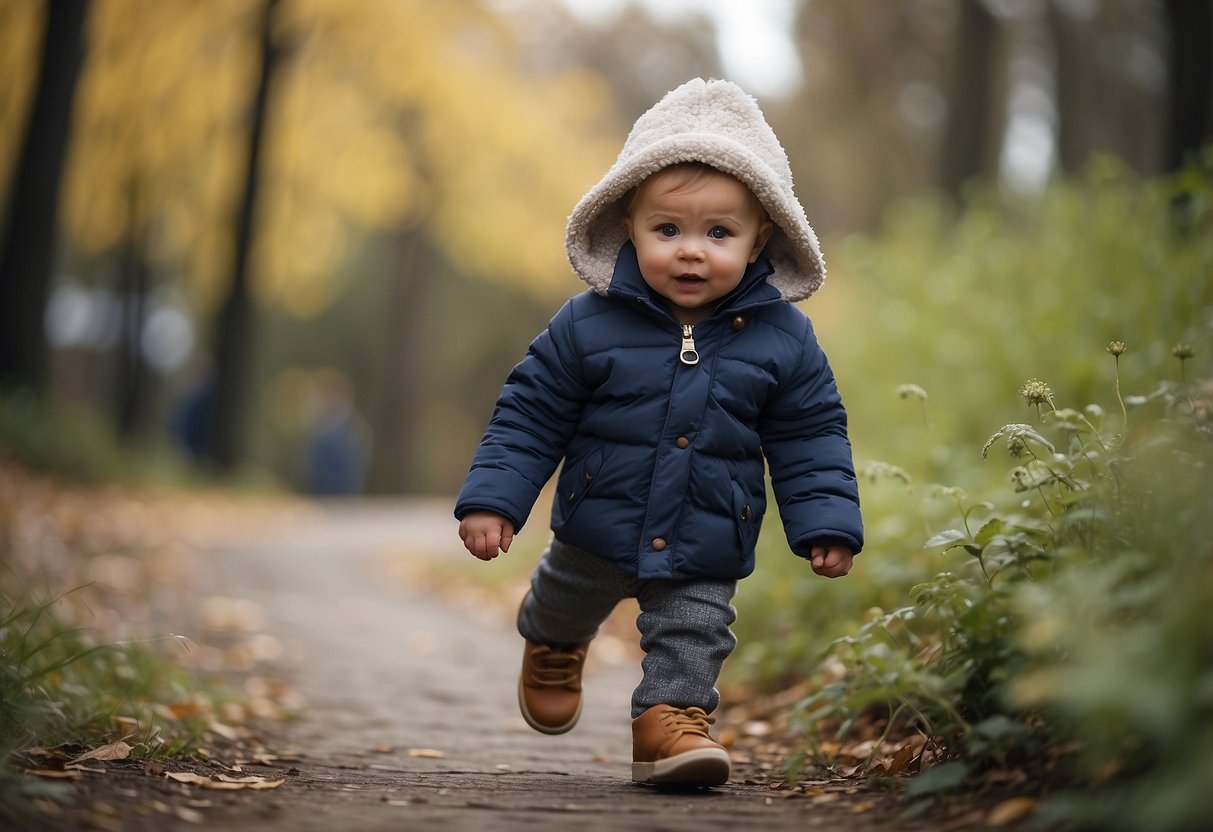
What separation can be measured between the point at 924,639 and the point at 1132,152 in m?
20.0

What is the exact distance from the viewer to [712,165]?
9.66 feet

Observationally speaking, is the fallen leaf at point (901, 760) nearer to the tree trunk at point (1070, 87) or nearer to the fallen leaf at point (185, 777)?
the fallen leaf at point (185, 777)

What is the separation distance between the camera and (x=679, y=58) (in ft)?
86.4

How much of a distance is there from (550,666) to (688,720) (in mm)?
688

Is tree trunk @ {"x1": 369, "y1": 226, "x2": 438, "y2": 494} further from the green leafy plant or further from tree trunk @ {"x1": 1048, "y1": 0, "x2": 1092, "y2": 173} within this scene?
the green leafy plant

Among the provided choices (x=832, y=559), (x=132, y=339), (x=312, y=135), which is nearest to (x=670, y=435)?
(x=832, y=559)

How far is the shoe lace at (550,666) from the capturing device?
332cm

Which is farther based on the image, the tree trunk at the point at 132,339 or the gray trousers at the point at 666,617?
the tree trunk at the point at 132,339

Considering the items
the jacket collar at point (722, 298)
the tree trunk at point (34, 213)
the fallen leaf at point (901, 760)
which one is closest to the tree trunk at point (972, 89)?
the tree trunk at point (34, 213)

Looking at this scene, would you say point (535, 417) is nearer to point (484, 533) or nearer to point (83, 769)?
point (484, 533)

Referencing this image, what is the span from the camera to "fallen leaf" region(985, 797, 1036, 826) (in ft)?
6.54

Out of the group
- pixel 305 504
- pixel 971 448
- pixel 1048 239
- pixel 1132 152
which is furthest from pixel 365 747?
pixel 1132 152

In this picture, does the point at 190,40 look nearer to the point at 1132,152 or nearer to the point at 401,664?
the point at 401,664

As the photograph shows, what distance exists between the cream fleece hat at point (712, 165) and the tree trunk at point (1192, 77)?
4.56 metres
